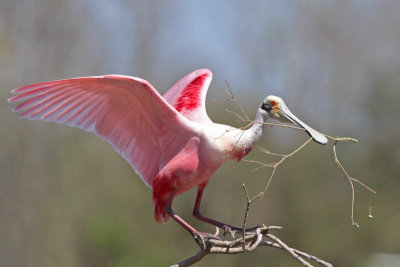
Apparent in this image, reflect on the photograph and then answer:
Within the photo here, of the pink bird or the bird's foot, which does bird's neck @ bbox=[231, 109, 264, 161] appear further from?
the bird's foot

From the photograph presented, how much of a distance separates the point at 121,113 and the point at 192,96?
1.47 ft

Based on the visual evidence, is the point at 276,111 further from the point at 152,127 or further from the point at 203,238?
the point at 203,238

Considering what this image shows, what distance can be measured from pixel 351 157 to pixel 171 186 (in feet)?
35.5

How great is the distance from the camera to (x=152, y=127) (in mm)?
3408

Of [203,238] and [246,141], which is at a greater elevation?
[246,141]

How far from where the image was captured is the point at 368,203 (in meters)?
12.5

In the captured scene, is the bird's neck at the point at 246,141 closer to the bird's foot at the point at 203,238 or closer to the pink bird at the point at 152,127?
the pink bird at the point at 152,127

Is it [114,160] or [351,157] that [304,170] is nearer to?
[351,157]

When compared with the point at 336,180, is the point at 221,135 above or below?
above

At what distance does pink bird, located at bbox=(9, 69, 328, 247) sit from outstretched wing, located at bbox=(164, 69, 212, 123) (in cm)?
3

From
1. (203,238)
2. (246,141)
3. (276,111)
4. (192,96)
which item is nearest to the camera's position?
(203,238)

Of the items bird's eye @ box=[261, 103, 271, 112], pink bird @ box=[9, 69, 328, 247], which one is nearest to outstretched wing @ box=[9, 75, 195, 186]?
pink bird @ box=[9, 69, 328, 247]

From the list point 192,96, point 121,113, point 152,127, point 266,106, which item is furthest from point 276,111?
point 121,113

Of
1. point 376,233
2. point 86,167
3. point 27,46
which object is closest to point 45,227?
point 86,167
